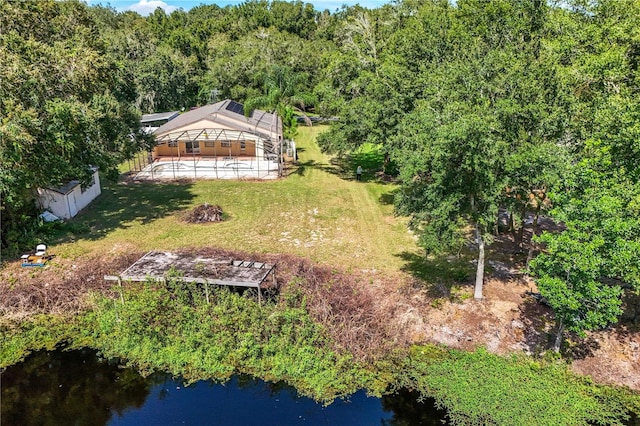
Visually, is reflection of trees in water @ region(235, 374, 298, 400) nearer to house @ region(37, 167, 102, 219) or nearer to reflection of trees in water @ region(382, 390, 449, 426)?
reflection of trees in water @ region(382, 390, 449, 426)

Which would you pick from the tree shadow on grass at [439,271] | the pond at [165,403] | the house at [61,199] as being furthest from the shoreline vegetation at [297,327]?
the house at [61,199]

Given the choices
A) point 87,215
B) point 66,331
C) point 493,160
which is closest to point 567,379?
point 493,160

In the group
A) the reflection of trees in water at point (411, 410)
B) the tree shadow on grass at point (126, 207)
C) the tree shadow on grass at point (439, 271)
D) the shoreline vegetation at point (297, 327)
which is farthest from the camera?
the tree shadow on grass at point (126, 207)

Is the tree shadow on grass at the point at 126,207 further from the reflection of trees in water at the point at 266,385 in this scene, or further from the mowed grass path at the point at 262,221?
the reflection of trees in water at the point at 266,385

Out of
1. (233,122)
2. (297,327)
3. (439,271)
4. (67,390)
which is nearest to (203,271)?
(297,327)

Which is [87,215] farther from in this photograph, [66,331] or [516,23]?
[516,23]
